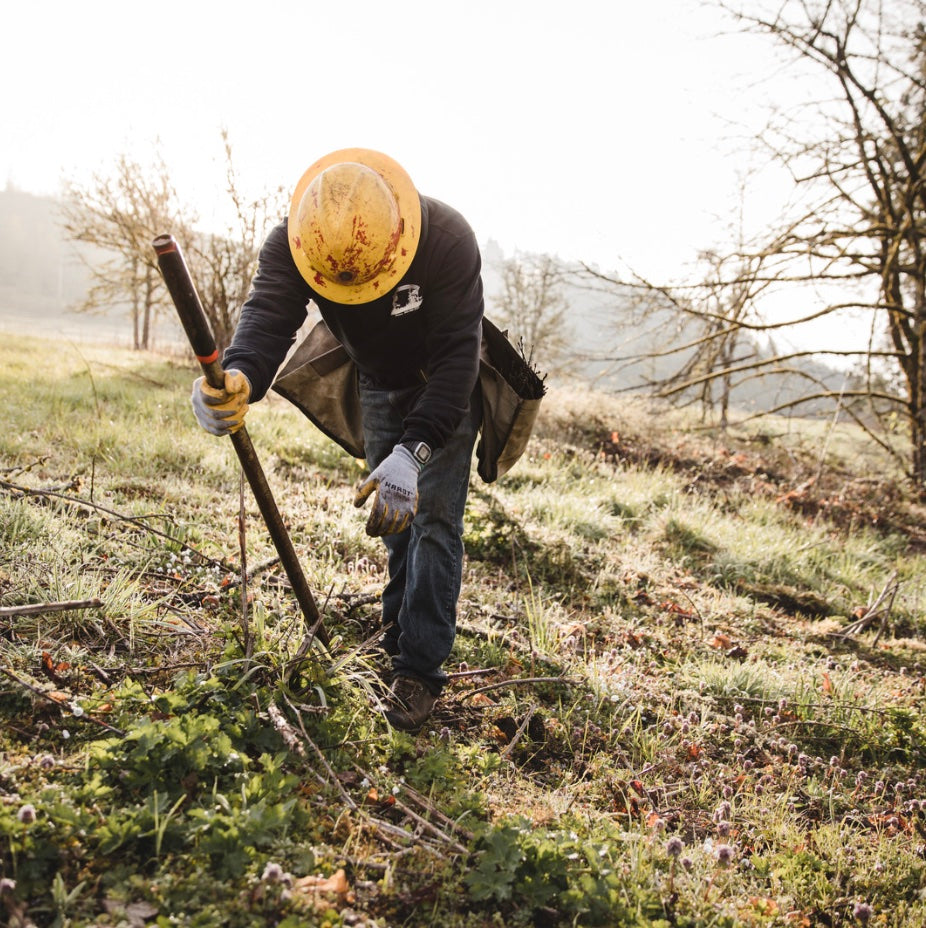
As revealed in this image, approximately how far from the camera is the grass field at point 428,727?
153cm

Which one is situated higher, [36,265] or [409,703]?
[36,265]

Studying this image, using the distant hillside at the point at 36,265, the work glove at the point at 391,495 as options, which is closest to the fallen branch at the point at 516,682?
the work glove at the point at 391,495

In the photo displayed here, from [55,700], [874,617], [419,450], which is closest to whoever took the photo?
[55,700]

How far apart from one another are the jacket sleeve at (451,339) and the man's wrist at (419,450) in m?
0.04

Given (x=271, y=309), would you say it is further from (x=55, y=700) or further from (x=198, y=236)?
(x=198, y=236)

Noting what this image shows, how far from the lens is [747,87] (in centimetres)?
694

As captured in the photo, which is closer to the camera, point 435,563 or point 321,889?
point 321,889

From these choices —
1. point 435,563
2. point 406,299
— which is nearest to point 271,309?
point 406,299

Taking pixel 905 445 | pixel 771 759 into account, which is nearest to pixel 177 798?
pixel 771 759

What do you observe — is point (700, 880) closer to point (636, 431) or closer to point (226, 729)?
point (226, 729)

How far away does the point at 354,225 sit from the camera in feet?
6.41

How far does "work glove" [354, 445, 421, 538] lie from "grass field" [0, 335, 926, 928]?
50 cm

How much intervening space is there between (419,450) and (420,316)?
1.82 ft

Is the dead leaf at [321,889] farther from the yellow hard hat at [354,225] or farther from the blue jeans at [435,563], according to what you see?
the yellow hard hat at [354,225]
